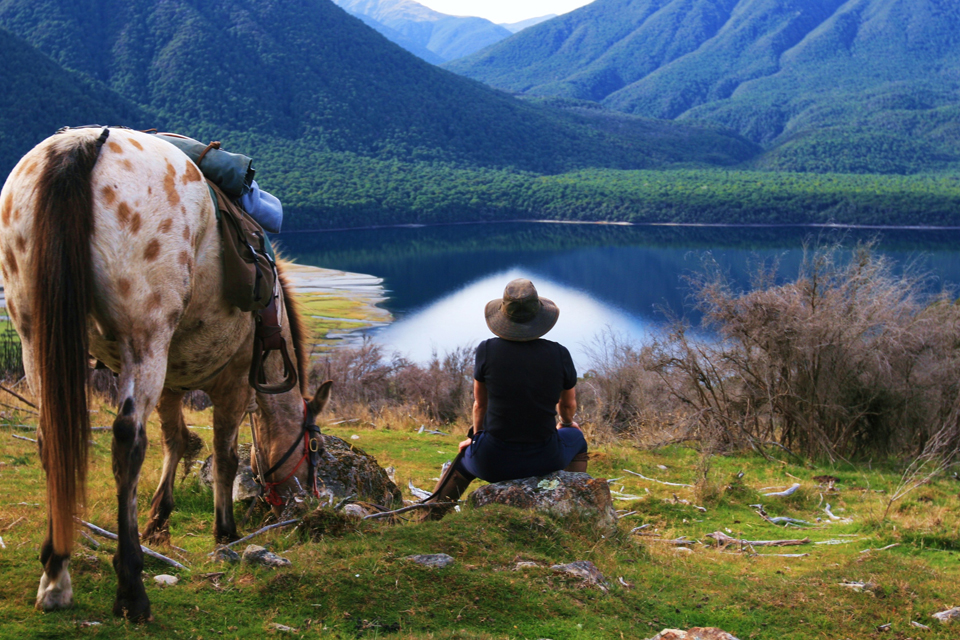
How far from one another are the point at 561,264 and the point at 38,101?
43.2 meters

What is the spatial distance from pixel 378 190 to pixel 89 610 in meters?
81.5

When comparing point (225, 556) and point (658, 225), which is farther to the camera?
point (658, 225)

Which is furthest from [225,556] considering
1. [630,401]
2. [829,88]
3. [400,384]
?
[829,88]

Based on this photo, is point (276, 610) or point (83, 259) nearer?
point (83, 259)

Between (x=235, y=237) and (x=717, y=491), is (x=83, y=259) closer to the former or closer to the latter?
(x=235, y=237)

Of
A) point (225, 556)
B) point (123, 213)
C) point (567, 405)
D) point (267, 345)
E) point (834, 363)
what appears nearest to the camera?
point (123, 213)

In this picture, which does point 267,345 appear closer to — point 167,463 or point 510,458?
point 167,463

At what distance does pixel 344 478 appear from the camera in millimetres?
4711

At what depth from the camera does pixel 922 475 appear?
8.26 meters

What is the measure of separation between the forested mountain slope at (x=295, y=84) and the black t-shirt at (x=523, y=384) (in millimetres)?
79277

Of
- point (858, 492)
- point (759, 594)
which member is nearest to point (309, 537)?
point (759, 594)

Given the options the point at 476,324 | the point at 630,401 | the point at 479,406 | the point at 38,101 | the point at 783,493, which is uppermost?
the point at 38,101

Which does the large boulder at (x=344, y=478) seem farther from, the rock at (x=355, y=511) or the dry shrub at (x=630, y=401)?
the dry shrub at (x=630, y=401)

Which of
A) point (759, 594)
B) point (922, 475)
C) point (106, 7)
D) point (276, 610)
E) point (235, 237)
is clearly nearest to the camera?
point (276, 610)
